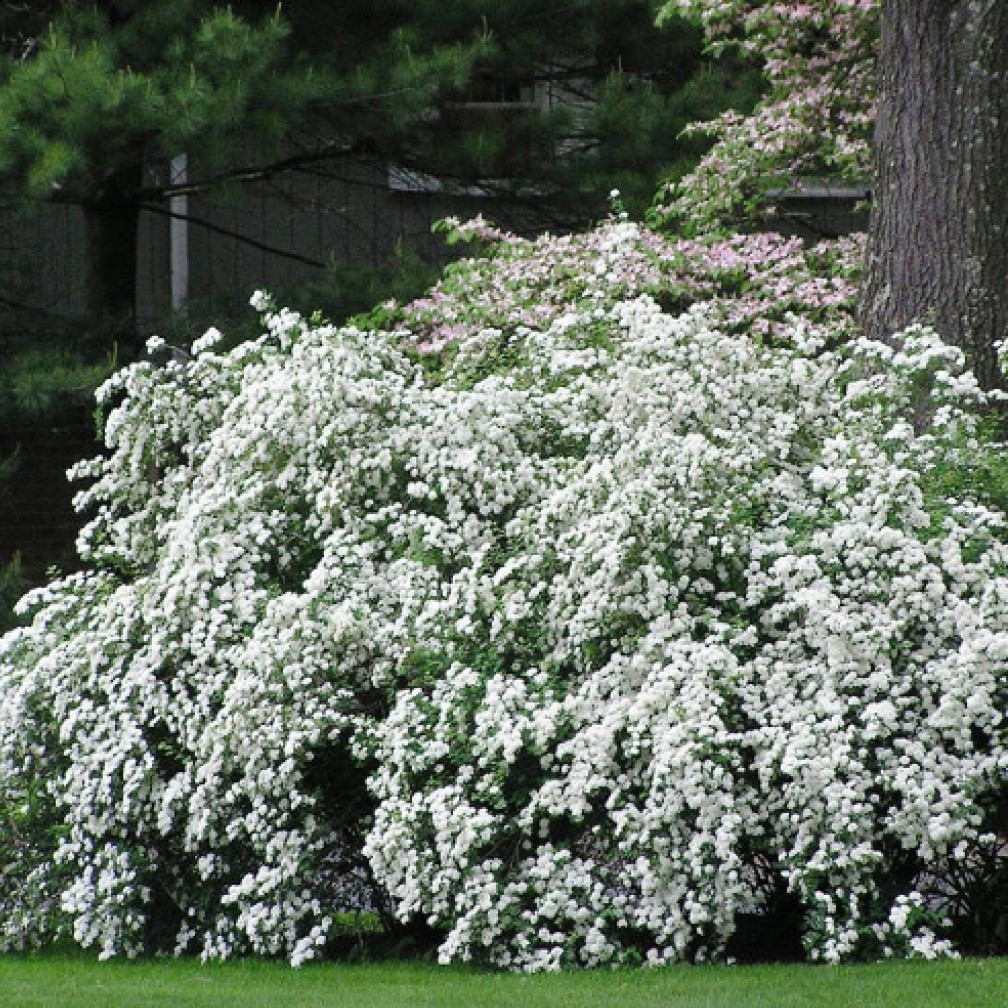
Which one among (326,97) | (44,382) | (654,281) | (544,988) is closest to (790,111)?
(654,281)

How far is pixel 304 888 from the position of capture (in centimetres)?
677

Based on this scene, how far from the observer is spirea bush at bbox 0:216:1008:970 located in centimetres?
600

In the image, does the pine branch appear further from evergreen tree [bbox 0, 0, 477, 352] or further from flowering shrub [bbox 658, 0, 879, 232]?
flowering shrub [bbox 658, 0, 879, 232]

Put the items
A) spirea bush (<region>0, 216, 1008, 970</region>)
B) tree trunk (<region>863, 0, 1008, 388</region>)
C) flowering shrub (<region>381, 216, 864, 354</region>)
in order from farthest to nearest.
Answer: flowering shrub (<region>381, 216, 864, 354</region>) → tree trunk (<region>863, 0, 1008, 388</region>) → spirea bush (<region>0, 216, 1008, 970</region>)

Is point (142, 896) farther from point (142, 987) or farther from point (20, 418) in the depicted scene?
point (20, 418)

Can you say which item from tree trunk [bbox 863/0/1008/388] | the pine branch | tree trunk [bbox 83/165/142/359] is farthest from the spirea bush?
the pine branch

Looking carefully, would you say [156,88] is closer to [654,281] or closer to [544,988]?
[654,281]

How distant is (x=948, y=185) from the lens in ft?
28.4

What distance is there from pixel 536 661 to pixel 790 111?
608cm

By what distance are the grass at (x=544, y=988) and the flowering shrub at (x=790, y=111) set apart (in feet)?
20.8

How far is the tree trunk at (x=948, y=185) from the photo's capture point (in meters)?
8.54

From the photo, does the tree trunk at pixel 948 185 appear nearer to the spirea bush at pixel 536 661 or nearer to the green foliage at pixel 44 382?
A: the spirea bush at pixel 536 661

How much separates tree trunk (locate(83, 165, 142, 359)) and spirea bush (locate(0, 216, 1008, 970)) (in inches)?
217

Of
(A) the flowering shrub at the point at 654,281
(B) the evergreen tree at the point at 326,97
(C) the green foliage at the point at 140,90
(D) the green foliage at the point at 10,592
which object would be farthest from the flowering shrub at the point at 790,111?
(D) the green foliage at the point at 10,592
